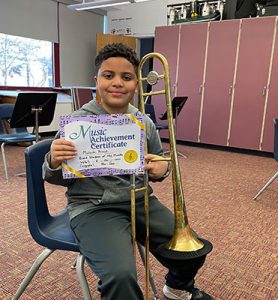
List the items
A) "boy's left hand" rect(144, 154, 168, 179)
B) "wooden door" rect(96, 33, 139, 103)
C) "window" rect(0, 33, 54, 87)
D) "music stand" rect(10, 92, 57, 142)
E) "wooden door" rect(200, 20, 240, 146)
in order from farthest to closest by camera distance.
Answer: "wooden door" rect(96, 33, 139, 103) → "window" rect(0, 33, 54, 87) → "wooden door" rect(200, 20, 240, 146) → "music stand" rect(10, 92, 57, 142) → "boy's left hand" rect(144, 154, 168, 179)

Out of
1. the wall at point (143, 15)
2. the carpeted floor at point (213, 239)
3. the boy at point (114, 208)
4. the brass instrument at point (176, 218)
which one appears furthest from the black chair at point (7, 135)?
the wall at point (143, 15)

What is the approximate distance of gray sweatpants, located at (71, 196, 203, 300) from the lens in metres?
0.93

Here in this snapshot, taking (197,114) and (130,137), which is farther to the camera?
(197,114)

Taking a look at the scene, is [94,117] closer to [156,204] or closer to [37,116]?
[156,204]

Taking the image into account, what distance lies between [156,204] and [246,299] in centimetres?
70

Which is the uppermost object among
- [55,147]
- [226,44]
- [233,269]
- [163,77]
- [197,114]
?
[226,44]

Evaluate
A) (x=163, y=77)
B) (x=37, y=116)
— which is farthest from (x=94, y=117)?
(x=37, y=116)

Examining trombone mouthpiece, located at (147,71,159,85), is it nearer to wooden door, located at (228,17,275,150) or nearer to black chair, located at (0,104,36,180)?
black chair, located at (0,104,36,180)

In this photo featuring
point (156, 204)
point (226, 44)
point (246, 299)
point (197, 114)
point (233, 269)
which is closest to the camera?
point (156, 204)

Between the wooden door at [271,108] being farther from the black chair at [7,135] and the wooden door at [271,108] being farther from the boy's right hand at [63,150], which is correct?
the boy's right hand at [63,150]

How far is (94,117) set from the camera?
97 cm

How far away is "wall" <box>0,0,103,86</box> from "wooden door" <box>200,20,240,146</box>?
2.82m

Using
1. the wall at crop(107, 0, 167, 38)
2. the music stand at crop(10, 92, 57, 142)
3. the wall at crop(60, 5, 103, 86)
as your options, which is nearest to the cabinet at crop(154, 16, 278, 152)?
the wall at crop(107, 0, 167, 38)

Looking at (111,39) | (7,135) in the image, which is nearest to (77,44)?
(111,39)
